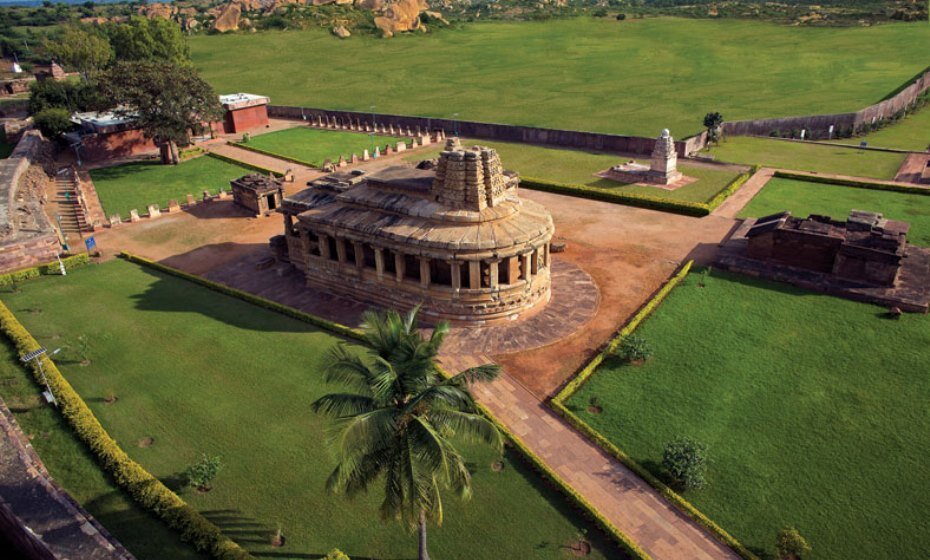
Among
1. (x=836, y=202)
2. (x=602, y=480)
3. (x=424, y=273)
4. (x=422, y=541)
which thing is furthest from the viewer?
(x=836, y=202)

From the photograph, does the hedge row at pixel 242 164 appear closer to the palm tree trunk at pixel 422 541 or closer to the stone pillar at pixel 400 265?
the stone pillar at pixel 400 265

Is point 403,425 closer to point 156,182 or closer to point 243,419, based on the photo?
point 243,419

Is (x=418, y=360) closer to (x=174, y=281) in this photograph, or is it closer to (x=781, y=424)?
(x=781, y=424)

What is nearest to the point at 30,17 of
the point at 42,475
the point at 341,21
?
the point at 341,21

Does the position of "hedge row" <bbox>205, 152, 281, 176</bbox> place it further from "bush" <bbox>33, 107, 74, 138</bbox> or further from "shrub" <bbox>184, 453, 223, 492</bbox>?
"shrub" <bbox>184, 453, 223, 492</bbox>

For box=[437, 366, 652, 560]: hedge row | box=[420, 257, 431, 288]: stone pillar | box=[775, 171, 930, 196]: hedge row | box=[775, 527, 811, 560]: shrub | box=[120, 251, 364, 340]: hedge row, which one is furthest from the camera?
box=[775, 171, 930, 196]: hedge row

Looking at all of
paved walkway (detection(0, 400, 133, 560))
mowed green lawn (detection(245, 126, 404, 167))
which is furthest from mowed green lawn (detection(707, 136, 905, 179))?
paved walkway (detection(0, 400, 133, 560))

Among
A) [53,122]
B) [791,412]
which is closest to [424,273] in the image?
[791,412]
